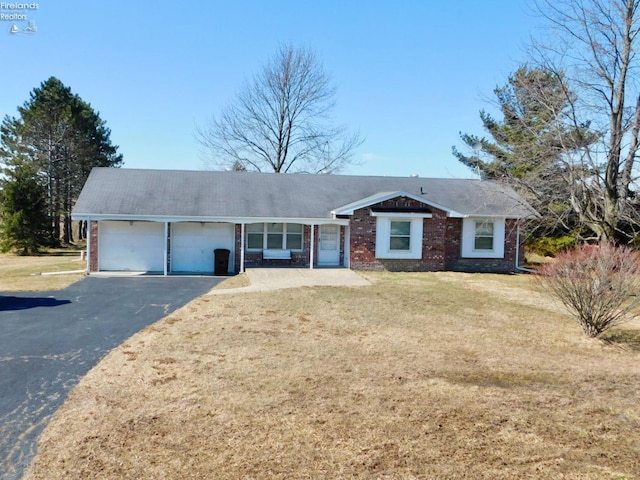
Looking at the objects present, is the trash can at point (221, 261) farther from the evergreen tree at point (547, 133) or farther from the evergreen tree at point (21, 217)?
the evergreen tree at point (21, 217)

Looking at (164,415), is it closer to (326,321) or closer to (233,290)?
(326,321)

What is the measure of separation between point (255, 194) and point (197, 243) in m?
3.63

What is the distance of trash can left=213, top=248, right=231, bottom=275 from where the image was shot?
60.6 feet

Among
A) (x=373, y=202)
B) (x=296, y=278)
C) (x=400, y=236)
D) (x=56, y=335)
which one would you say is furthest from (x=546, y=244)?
(x=56, y=335)

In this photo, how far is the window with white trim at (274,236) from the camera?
64.9ft

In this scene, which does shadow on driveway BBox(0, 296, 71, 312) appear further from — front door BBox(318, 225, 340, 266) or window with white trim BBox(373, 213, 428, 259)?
window with white trim BBox(373, 213, 428, 259)

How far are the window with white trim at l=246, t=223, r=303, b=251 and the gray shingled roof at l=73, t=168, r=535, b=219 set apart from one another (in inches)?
27.0

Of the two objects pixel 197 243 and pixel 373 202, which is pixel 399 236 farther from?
pixel 197 243

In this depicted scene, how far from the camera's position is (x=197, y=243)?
19438 mm

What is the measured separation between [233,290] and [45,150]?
2926 centimetres

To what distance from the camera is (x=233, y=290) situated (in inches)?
560

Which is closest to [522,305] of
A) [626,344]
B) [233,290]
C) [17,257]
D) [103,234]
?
[626,344]

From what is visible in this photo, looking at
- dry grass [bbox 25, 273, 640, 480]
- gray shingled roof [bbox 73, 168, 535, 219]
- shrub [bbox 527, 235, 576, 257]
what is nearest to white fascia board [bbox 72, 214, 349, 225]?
gray shingled roof [bbox 73, 168, 535, 219]

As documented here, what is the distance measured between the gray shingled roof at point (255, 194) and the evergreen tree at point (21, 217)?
10544mm
